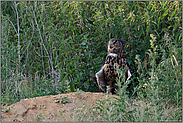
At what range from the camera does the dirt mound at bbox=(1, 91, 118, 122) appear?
3332 millimetres

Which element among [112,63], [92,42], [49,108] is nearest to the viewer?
[49,108]

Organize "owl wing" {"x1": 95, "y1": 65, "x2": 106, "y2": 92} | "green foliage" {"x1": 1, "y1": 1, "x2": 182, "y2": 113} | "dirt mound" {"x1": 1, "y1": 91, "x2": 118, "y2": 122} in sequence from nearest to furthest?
"dirt mound" {"x1": 1, "y1": 91, "x2": 118, "y2": 122}, "owl wing" {"x1": 95, "y1": 65, "x2": 106, "y2": 92}, "green foliage" {"x1": 1, "y1": 1, "x2": 182, "y2": 113}

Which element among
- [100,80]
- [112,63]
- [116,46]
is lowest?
[100,80]

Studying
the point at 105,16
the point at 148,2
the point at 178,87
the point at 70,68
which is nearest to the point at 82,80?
the point at 70,68

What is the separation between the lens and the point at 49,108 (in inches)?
141

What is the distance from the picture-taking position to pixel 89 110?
3.12 meters

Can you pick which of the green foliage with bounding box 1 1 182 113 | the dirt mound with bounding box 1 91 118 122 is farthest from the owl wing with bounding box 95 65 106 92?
the green foliage with bounding box 1 1 182 113

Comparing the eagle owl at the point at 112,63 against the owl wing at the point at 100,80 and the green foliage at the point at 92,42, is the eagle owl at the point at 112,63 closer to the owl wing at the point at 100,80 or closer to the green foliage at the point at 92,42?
the owl wing at the point at 100,80

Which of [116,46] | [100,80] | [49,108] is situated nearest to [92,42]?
[116,46]

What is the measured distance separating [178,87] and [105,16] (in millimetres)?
2076

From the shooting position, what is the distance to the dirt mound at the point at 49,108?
3332 millimetres

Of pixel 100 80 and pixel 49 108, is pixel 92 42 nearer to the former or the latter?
pixel 100 80

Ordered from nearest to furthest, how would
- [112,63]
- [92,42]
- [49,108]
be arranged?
[49,108] → [112,63] → [92,42]

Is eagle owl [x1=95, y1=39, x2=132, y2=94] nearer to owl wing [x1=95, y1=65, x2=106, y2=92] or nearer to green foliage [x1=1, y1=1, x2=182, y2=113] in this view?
owl wing [x1=95, y1=65, x2=106, y2=92]
